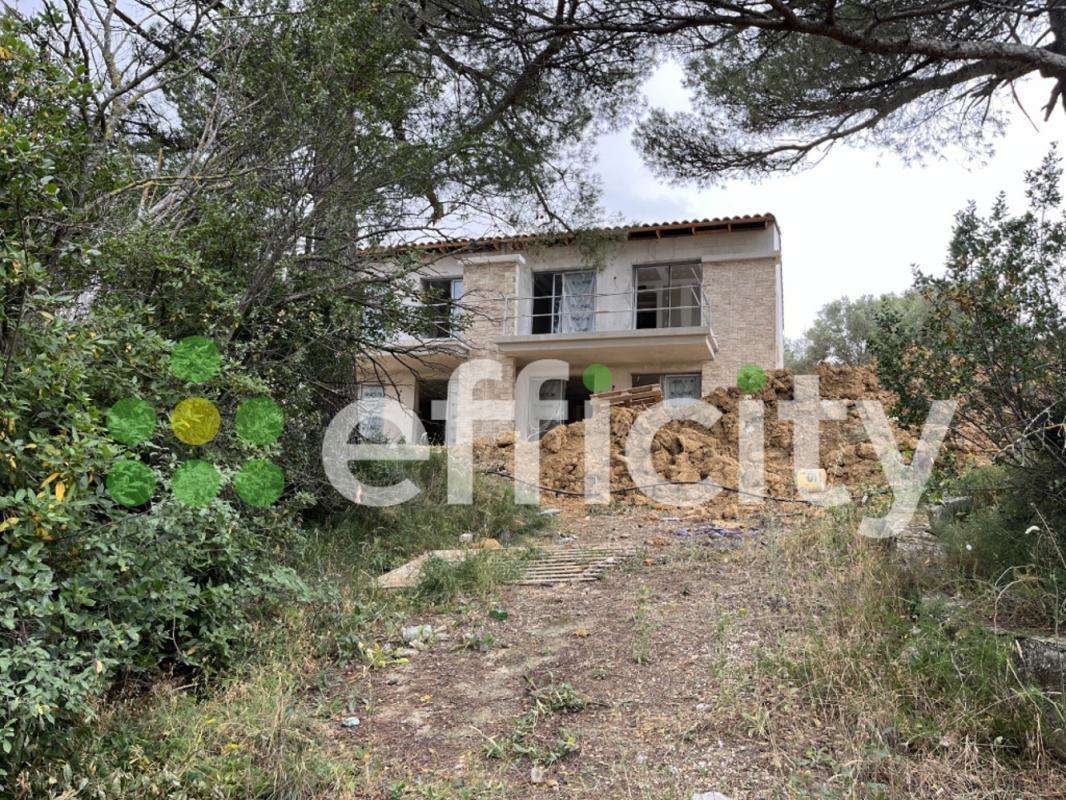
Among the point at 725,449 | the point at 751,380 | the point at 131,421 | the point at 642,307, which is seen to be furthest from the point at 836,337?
the point at 131,421

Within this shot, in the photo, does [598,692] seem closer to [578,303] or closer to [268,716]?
[268,716]

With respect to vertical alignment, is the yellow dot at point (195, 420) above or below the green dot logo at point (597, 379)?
below

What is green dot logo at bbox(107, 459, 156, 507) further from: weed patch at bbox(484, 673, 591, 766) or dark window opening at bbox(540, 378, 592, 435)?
dark window opening at bbox(540, 378, 592, 435)

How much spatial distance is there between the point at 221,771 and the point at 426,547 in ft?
13.0

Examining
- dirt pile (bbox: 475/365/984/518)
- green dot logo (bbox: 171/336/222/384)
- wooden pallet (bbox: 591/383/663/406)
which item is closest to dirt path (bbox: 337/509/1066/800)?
green dot logo (bbox: 171/336/222/384)

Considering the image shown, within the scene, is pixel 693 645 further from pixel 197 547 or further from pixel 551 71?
pixel 551 71

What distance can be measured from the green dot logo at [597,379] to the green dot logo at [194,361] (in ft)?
39.1


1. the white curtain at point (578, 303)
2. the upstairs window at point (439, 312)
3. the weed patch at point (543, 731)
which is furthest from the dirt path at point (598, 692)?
the white curtain at point (578, 303)

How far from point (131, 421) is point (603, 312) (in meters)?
12.9

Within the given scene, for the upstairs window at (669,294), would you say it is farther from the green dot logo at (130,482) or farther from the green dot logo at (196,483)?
the green dot logo at (130,482)

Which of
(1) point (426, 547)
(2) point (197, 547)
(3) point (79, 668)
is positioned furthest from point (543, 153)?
(3) point (79, 668)

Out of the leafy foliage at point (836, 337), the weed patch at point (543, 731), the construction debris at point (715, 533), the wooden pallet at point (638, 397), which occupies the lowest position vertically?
the weed patch at point (543, 731)

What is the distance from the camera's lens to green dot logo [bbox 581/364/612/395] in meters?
16.0

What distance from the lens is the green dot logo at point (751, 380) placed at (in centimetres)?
1286
